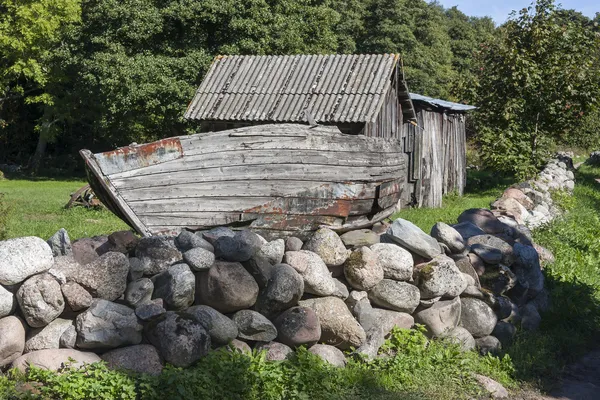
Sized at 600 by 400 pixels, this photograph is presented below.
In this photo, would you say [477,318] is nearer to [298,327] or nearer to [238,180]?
[298,327]

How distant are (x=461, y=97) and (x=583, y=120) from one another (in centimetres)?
369

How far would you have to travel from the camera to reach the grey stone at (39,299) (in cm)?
550

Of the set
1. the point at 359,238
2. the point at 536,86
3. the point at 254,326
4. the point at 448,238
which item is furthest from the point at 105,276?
the point at 536,86

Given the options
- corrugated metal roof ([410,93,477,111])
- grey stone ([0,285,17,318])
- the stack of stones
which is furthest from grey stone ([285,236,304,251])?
corrugated metal roof ([410,93,477,111])

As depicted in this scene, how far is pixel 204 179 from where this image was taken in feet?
24.5

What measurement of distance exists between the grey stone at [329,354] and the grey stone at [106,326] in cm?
155

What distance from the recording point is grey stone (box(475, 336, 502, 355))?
7.84 metres

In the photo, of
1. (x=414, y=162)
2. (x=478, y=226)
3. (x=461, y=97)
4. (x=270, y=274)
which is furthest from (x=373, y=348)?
(x=461, y=97)

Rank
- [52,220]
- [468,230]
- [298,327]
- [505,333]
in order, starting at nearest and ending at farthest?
[298,327]
[505,333]
[468,230]
[52,220]

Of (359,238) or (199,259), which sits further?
(359,238)

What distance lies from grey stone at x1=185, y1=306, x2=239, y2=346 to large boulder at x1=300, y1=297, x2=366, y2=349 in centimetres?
84

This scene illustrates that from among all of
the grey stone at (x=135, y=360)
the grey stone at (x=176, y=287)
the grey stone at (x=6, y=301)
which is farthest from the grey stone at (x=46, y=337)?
the grey stone at (x=176, y=287)

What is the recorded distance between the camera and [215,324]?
6.06 metres

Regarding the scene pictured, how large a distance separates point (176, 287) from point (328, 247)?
172 centimetres
